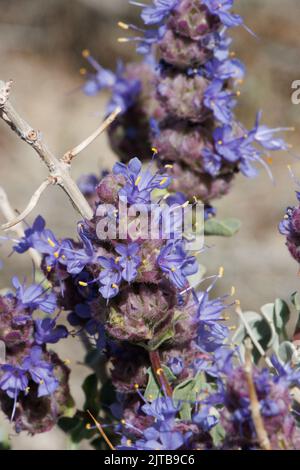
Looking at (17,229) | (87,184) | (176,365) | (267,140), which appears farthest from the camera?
(87,184)

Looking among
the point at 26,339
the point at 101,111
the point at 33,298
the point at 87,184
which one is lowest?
the point at 26,339

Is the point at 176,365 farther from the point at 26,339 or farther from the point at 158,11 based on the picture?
the point at 158,11

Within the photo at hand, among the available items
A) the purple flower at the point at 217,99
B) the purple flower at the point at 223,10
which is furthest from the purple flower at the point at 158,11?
the purple flower at the point at 217,99

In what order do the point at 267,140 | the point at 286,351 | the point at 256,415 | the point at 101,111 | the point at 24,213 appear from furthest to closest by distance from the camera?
the point at 101,111
the point at 267,140
the point at 286,351
the point at 24,213
the point at 256,415

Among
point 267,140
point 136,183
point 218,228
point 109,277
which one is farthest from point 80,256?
point 267,140

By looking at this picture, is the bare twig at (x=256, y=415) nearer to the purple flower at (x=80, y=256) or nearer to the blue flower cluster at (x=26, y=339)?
the purple flower at (x=80, y=256)
